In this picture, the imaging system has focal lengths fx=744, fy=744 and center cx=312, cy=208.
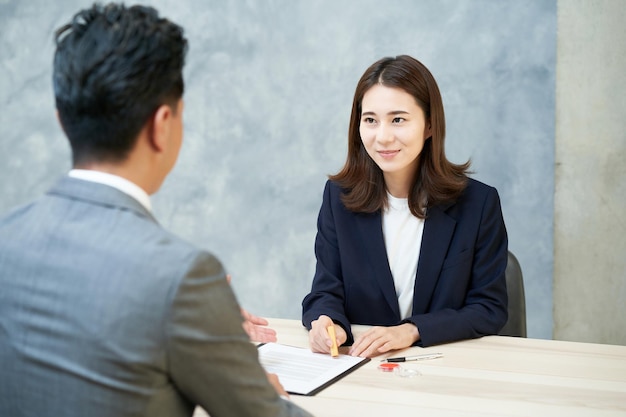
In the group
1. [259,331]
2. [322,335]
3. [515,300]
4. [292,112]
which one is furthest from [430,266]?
[292,112]

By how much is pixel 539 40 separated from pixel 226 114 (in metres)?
1.82

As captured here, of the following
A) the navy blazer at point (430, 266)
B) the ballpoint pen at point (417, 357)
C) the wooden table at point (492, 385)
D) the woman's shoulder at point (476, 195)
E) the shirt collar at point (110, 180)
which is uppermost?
the shirt collar at point (110, 180)

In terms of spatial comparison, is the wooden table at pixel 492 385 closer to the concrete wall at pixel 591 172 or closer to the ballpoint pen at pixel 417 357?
the ballpoint pen at pixel 417 357

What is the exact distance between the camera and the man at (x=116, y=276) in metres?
1.09

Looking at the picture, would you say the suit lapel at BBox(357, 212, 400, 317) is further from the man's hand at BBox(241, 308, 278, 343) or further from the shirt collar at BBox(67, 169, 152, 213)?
the shirt collar at BBox(67, 169, 152, 213)

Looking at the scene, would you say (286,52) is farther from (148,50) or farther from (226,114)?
(148,50)

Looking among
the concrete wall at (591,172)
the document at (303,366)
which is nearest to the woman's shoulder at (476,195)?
the document at (303,366)

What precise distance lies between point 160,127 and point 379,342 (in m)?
1.12

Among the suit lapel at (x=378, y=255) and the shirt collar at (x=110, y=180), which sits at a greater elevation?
the shirt collar at (x=110, y=180)

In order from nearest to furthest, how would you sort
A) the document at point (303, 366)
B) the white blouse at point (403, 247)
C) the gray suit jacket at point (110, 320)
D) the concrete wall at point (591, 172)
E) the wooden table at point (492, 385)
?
the gray suit jacket at point (110, 320), the wooden table at point (492, 385), the document at point (303, 366), the white blouse at point (403, 247), the concrete wall at point (591, 172)

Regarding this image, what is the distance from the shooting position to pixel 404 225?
8.77 ft

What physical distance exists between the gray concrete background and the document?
81.1 inches

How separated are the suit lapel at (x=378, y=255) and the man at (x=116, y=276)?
1.36 metres

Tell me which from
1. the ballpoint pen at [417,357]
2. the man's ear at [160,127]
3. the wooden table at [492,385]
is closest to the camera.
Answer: the man's ear at [160,127]
